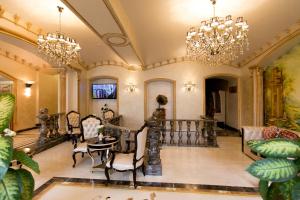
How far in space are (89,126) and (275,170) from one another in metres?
5.08

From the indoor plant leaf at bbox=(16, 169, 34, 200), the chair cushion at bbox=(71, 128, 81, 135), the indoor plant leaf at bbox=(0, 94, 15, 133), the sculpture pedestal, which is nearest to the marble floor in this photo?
the sculpture pedestal

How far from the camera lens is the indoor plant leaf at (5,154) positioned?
0.97 metres

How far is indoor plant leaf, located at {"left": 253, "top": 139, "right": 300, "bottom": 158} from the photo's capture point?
97 cm

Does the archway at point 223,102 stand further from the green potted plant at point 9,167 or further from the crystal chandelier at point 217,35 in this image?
the green potted plant at point 9,167

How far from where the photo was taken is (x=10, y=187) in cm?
110

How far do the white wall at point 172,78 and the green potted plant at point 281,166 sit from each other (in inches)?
324

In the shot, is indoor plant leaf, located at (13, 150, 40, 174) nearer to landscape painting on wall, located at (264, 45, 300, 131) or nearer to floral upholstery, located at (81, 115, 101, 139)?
floral upholstery, located at (81, 115, 101, 139)

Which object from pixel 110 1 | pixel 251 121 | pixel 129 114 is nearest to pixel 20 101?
pixel 129 114

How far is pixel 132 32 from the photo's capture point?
532 centimetres

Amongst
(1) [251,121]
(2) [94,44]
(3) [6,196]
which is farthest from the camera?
(1) [251,121]

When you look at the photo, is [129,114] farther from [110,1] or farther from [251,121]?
[110,1]

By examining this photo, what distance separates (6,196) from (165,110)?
28.1ft

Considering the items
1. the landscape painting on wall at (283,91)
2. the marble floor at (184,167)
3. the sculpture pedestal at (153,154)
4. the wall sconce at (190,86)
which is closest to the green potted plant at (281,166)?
the marble floor at (184,167)

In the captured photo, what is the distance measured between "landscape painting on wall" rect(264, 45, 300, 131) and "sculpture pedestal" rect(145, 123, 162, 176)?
393 centimetres
